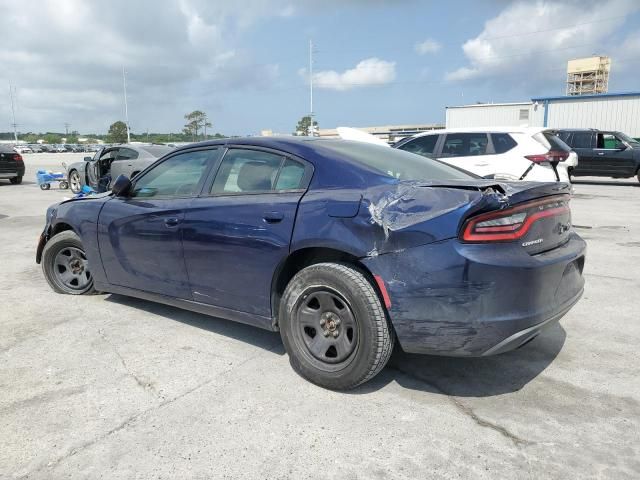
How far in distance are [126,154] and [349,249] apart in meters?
10.9

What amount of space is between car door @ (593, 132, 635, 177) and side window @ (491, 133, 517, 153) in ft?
27.5

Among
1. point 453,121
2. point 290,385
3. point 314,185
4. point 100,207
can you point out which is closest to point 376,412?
point 290,385

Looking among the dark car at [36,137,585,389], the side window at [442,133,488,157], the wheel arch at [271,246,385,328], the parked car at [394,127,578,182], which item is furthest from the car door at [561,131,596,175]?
the wheel arch at [271,246,385,328]

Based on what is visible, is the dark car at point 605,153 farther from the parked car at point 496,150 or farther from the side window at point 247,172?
the side window at point 247,172

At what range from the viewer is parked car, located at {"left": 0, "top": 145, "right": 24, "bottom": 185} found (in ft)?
58.0

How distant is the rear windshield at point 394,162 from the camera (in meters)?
3.38

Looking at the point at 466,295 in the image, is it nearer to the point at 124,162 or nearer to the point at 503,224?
the point at 503,224

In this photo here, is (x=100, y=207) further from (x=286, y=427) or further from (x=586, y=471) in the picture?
(x=586, y=471)

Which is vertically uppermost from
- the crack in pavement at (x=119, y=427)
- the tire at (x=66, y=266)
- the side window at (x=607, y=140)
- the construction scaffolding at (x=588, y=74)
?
the construction scaffolding at (x=588, y=74)

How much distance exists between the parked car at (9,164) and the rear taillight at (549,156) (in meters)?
16.7

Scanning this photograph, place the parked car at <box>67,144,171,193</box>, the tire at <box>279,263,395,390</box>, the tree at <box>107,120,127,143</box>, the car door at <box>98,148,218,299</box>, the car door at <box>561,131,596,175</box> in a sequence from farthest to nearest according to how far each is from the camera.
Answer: the tree at <box>107,120,127,143</box> → the car door at <box>561,131,596,175</box> → the parked car at <box>67,144,171,193</box> → the car door at <box>98,148,218,299</box> → the tire at <box>279,263,395,390</box>

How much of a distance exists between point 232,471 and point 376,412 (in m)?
0.88

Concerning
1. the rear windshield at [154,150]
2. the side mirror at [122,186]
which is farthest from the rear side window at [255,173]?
the rear windshield at [154,150]

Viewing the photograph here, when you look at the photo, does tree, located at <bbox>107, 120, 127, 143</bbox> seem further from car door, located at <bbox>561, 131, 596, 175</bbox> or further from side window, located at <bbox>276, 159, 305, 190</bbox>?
side window, located at <bbox>276, 159, 305, 190</bbox>
